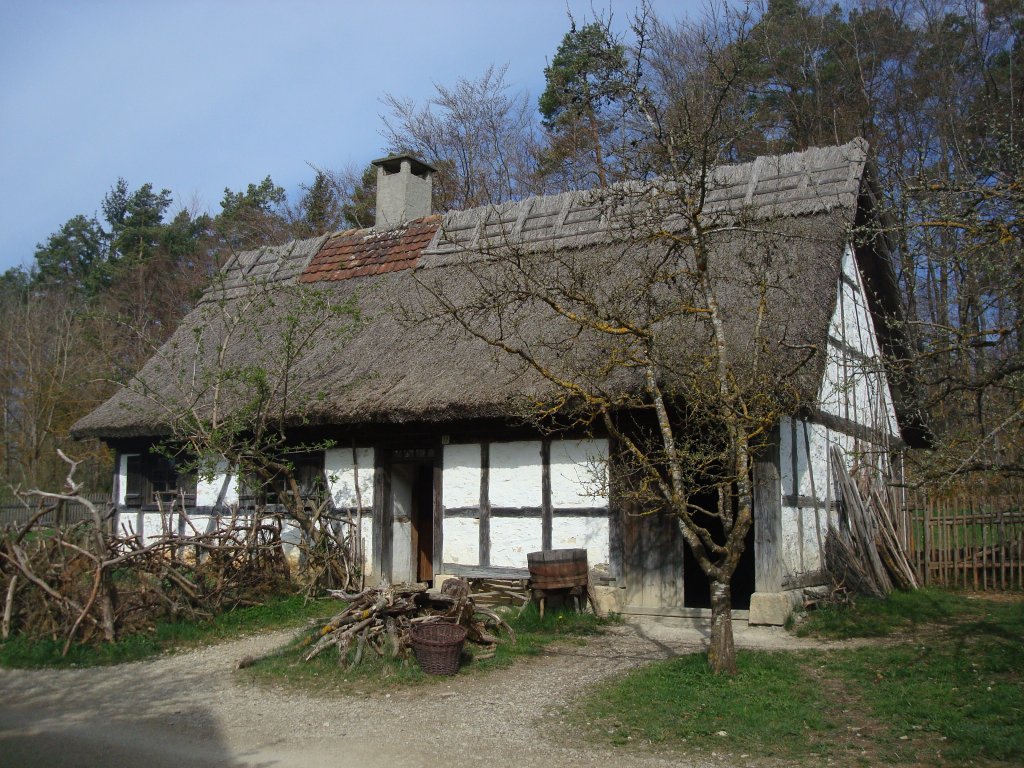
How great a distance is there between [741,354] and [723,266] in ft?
7.64

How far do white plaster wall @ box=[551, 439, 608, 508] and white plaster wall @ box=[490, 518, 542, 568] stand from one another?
15.5 inches

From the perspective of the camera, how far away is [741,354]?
8.07 meters

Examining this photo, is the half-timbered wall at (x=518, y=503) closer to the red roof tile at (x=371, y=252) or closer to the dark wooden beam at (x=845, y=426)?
the dark wooden beam at (x=845, y=426)

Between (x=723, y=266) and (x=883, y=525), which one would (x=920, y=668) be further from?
(x=723, y=266)

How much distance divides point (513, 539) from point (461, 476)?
3.29 feet

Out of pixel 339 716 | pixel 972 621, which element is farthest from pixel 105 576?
pixel 972 621

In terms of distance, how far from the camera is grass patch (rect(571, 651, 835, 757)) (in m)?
5.33

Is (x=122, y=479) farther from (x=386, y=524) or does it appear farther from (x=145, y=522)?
(x=386, y=524)

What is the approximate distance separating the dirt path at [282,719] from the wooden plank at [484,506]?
2332 millimetres

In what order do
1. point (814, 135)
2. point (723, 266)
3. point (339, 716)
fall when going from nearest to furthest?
point (339, 716) → point (723, 266) → point (814, 135)

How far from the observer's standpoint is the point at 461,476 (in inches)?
409

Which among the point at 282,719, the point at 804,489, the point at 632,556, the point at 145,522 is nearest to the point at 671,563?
the point at 632,556

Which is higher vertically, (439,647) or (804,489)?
(804,489)

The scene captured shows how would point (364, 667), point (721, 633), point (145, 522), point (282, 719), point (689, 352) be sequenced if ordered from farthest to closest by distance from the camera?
1. point (145, 522)
2. point (689, 352)
3. point (364, 667)
4. point (721, 633)
5. point (282, 719)
